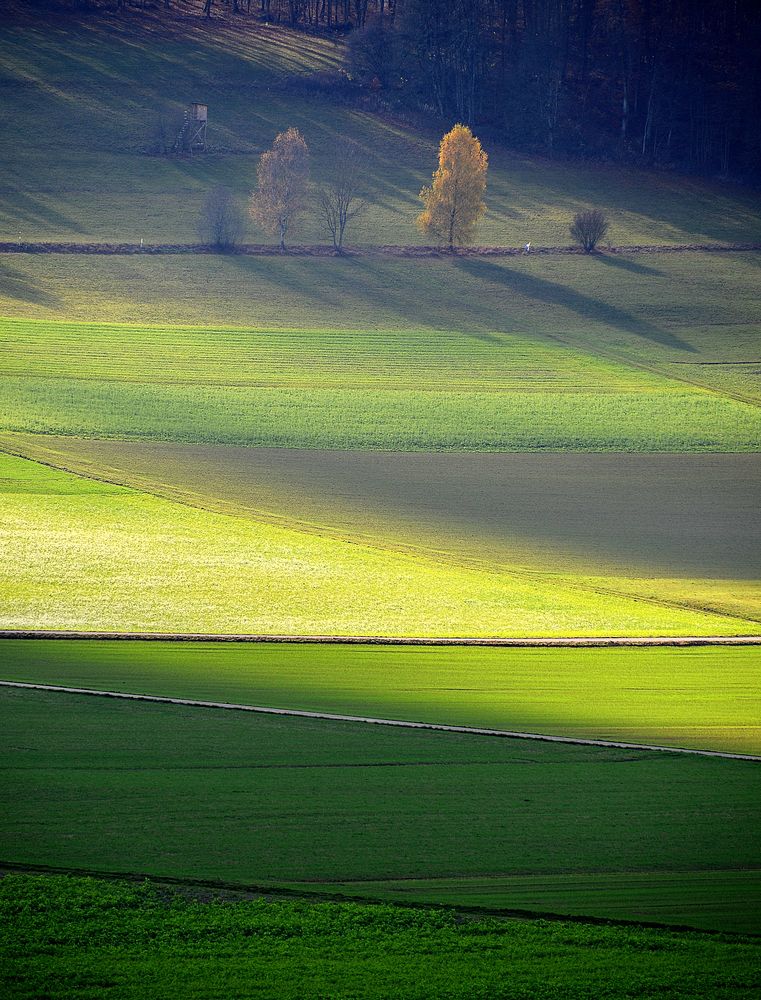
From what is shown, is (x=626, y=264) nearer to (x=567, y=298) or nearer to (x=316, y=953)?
(x=567, y=298)

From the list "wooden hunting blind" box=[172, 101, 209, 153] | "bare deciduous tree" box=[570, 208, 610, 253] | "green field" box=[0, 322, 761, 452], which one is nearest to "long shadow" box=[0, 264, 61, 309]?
"green field" box=[0, 322, 761, 452]

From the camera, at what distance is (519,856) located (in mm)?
12570

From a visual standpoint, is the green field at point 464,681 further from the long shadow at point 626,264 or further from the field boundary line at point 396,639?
the long shadow at point 626,264

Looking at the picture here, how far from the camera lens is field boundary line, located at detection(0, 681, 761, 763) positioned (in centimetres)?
1579

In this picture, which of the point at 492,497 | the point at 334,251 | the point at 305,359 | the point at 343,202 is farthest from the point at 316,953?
the point at 343,202

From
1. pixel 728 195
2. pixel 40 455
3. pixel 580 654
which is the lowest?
pixel 40 455

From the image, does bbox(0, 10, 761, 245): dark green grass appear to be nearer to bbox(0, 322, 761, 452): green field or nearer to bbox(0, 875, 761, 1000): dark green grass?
bbox(0, 322, 761, 452): green field

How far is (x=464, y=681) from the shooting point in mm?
18703

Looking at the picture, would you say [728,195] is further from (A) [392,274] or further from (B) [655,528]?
(B) [655,528]

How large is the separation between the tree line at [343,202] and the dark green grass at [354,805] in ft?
180

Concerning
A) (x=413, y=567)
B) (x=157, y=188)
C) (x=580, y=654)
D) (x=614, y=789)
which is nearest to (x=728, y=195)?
(x=157, y=188)

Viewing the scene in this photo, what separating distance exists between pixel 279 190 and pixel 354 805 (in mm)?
58752

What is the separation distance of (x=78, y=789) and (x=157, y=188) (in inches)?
2679

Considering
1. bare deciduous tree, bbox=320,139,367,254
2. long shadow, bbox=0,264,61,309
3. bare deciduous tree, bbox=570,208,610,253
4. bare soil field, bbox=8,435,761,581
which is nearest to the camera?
bare soil field, bbox=8,435,761,581
